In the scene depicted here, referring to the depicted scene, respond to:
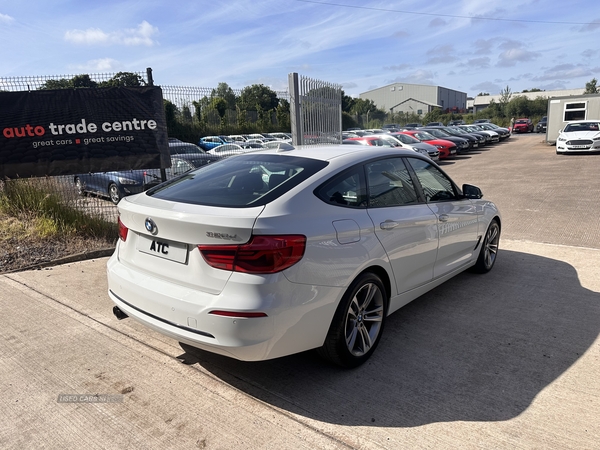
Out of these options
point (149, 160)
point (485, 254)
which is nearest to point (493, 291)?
point (485, 254)

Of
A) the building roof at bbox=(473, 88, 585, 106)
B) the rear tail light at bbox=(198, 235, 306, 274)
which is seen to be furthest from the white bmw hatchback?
the building roof at bbox=(473, 88, 585, 106)

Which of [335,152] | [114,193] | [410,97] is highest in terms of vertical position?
[410,97]

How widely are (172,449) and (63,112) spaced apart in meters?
6.24

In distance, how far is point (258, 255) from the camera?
2.66 m

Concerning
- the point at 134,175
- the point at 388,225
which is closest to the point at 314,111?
the point at 134,175

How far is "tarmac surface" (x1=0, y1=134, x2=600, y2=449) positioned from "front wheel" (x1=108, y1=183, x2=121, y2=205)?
6189 mm

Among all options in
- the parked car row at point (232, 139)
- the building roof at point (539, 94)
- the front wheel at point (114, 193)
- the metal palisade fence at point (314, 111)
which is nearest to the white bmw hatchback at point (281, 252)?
the metal palisade fence at point (314, 111)

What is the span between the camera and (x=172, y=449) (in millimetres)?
2545

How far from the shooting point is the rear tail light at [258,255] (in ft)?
8.73

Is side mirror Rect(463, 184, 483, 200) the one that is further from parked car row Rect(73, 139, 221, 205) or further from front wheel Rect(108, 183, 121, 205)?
front wheel Rect(108, 183, 121, 205)

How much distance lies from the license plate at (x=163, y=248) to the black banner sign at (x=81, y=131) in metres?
4.78

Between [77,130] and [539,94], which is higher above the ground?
[539,94]

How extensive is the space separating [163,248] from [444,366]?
7.29ft

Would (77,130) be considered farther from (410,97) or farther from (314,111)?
(410,97)
